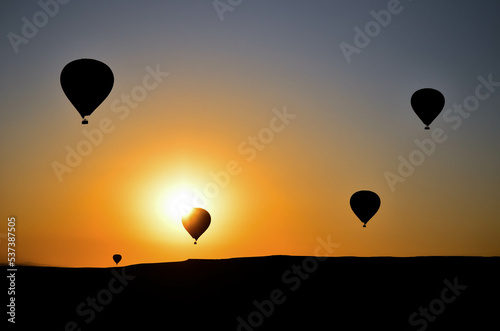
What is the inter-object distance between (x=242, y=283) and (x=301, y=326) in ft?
11.0

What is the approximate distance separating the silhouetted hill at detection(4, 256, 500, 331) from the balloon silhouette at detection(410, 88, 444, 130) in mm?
7259


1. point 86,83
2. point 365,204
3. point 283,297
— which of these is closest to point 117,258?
point 365,204

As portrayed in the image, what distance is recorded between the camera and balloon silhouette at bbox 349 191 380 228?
89.7 ft

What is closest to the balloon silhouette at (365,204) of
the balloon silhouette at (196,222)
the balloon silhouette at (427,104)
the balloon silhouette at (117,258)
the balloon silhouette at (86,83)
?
the balloon silhouette at (427,104)

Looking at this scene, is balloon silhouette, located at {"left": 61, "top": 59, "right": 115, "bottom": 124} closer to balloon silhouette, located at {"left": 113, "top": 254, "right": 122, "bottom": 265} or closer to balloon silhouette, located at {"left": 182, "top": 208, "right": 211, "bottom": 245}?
balloon silhouette, located at {"left": 182, "top": 208, "right": 211, "bottom": 245}

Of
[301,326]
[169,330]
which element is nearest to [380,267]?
[301,326]

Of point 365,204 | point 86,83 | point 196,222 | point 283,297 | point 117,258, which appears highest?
point 117,258

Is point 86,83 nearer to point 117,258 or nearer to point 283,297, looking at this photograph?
point 283,297

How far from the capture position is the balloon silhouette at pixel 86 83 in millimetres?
19109

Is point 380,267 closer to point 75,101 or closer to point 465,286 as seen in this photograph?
point 465,286

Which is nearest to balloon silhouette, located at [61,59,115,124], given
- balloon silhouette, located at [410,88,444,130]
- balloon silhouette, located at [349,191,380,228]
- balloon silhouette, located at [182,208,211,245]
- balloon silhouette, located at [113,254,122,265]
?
balloon silhouette, located at [182,208,211,245]

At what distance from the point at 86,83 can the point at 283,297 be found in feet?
35.7

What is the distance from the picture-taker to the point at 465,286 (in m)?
Answer: 15.4

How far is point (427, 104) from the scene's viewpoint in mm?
23812
